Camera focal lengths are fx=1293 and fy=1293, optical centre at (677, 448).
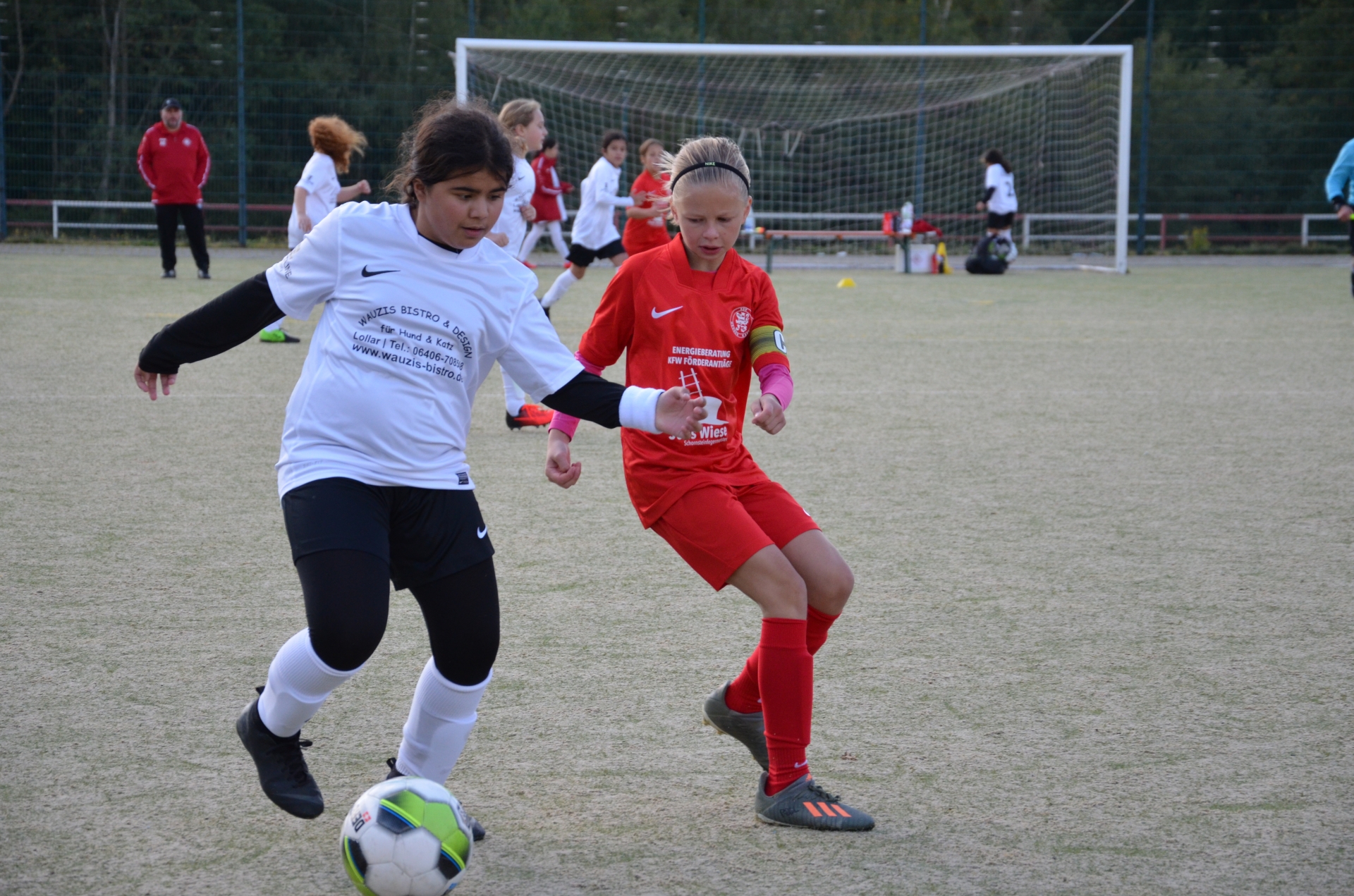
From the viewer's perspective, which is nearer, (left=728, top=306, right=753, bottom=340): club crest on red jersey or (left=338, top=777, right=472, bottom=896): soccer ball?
(left=338, top=777, right=472, bottom=896): soccer ball

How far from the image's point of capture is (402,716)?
327 centimetres

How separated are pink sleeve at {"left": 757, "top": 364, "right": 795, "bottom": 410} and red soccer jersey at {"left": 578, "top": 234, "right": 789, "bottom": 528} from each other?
20 millimetres

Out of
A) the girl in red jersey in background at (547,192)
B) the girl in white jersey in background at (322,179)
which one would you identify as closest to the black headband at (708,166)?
the girl in white jersey in background at (322,179)

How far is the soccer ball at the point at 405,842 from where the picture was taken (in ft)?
7.56

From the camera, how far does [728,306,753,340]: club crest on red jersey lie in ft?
10.1

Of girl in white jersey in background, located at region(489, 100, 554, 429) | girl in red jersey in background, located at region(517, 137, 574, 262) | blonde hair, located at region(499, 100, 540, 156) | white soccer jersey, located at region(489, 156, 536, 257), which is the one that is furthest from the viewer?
girl in red jersey in background, located at region(517, 137, 574, 262)

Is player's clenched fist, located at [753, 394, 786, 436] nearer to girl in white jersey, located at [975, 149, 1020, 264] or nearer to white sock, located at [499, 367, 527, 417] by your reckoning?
white sock, located at [499, 367, 527, 417]

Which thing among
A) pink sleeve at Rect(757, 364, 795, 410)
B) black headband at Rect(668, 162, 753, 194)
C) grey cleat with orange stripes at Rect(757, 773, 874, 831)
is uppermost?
black headband at Rect(668, 162, 753, 194)

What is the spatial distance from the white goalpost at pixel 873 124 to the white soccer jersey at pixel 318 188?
11037 millimetres

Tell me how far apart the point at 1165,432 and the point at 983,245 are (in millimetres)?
13882

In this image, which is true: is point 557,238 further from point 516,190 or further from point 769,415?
point 769,415

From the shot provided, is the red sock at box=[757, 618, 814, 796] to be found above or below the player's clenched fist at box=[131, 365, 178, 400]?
below

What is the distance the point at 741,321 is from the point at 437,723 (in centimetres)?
117

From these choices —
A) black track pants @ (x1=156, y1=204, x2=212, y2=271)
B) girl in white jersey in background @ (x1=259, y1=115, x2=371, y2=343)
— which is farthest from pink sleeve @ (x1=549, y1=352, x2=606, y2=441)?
black track pants @ (x1=156, y1=204, x2=212, y2=271)
